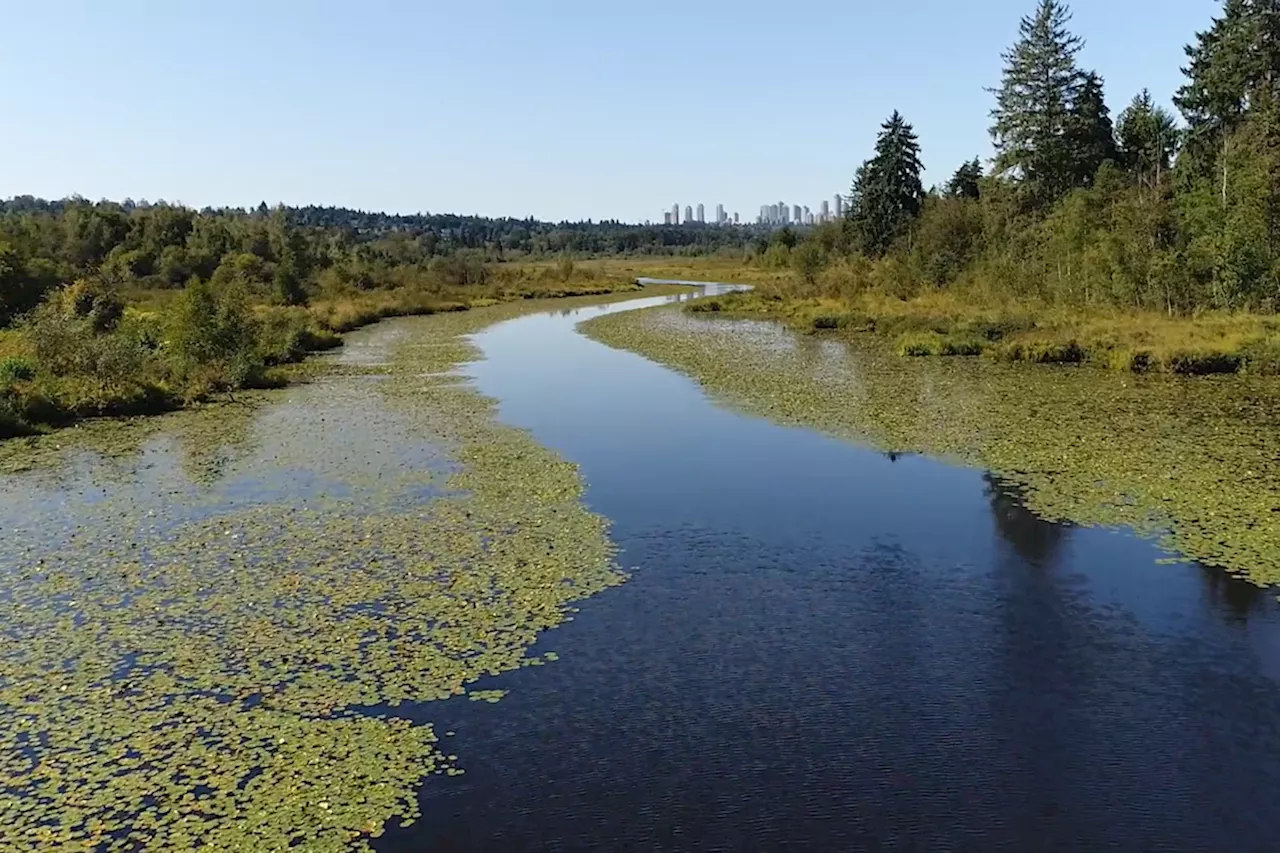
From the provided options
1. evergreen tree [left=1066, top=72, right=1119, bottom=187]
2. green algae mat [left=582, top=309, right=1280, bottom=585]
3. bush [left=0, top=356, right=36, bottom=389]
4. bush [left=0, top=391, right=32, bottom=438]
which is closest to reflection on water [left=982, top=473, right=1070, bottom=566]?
green algae mat [left=582, top=309, right=1280, bottom=585]

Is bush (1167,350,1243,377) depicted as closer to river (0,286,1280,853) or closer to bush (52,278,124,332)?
river (0,286,1280,853)

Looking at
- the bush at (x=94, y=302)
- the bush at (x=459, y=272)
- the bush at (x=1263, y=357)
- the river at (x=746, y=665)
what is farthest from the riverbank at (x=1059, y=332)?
the bush at (x=459, y=272)

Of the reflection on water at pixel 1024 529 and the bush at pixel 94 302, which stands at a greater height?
the bush at pixel 94 302

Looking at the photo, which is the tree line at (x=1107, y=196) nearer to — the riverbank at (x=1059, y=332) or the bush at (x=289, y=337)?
the riverbank at (x=1059, y=332)

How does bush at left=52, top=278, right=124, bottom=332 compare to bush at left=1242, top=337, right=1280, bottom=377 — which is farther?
bush at left=52, top=278, right=124, bottom=332

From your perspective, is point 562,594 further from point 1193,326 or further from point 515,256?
point 515,256

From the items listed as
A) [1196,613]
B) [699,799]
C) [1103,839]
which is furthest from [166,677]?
[1196,613]
